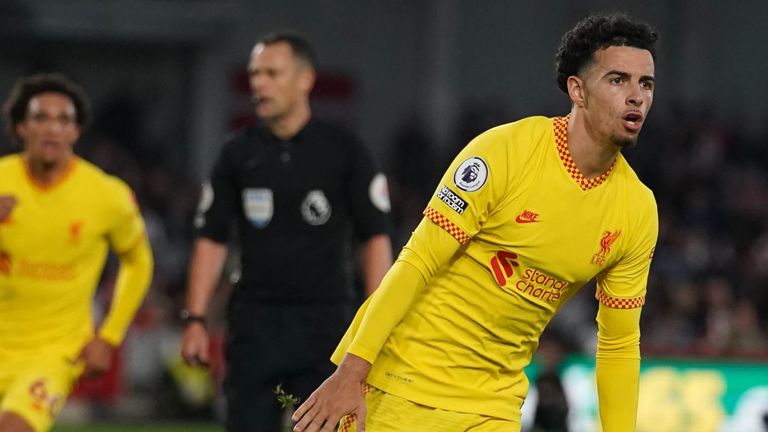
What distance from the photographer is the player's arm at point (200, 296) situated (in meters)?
6.89

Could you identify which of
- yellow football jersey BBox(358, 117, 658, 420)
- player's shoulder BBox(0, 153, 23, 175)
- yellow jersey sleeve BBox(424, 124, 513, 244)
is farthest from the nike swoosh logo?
player's shoulder BBox(0, 153, 23, 175)

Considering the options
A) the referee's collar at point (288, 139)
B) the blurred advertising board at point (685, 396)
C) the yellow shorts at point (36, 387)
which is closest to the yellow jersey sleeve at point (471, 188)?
the referee's collar at point (288, 139)

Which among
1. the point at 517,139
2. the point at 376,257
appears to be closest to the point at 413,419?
the point at 517,139

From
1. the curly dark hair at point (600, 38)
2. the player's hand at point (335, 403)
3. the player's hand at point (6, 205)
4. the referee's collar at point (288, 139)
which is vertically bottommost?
the player's hand at point (335, 403)

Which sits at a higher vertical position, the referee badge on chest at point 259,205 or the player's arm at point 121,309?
the referee badge on chest at point 259,205

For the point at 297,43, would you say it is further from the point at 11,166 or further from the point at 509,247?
the point at 509,247

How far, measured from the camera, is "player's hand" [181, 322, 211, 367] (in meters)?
6.88

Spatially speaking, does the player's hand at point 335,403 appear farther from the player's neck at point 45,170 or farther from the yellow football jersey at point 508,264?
the player's neck at point 45,170

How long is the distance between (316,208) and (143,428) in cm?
685

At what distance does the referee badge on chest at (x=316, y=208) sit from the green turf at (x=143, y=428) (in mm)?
6558

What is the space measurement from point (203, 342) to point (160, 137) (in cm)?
1559

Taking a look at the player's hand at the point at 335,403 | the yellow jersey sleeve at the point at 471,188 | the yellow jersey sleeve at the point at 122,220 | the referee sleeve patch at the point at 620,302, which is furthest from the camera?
the yellow jersey sleeve at the point at 122,220

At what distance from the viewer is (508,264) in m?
4.82

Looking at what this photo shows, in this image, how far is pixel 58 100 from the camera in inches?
297
